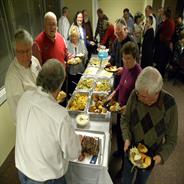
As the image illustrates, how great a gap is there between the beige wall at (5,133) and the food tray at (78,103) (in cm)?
82

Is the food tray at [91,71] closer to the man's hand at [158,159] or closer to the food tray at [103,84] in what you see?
the food tray at [103,84]

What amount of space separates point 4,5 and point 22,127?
2152 mm

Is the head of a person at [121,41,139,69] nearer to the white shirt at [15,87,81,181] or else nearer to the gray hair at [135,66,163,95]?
the gray hair at [135,66,163,95]

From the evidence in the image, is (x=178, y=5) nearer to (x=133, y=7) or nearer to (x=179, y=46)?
(x=133, y=7)

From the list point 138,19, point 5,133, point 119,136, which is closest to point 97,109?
point 119,136

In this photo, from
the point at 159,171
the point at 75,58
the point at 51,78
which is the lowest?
the point at 159,171

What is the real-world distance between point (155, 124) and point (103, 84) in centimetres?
112

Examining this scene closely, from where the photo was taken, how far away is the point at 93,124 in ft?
5.73

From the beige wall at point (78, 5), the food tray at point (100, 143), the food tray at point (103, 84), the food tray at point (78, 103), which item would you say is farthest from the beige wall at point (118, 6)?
the food tray at point (100, 143)

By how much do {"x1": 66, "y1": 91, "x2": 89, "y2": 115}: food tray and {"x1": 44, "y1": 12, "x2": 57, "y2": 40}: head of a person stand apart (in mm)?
753

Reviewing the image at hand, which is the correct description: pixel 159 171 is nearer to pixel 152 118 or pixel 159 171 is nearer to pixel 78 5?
pixel 152 118

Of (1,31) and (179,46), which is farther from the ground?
(1,31)

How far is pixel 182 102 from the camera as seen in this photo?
3.39m

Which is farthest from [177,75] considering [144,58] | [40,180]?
[40,180]
